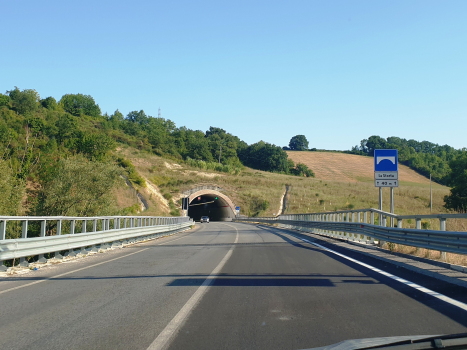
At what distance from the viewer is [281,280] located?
28.9ft

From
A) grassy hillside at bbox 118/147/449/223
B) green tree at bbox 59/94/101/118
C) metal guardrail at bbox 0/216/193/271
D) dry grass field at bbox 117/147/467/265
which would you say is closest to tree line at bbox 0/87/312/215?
green tree at bbox 59/94/101/118

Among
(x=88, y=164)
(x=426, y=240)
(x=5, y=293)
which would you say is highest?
(x=88, y=164)

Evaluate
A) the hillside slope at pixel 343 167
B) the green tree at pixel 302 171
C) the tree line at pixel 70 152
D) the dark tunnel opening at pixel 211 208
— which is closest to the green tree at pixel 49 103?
the tree line at pixel 70 152

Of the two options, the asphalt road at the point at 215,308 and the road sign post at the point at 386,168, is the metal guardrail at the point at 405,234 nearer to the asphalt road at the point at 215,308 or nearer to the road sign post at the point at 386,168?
the asphalt road at the point at 215,308

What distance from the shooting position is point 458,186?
57.0 meters

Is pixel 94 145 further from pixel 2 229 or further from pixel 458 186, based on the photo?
pixel 2 229

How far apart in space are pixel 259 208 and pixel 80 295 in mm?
78039

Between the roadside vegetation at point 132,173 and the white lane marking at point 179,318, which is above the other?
the roadside vegetation at point 132,173

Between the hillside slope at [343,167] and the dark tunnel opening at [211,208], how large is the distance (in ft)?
133

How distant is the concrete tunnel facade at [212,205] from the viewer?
81.3 metres

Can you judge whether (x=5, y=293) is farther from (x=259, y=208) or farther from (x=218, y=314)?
(x=259, y=208)

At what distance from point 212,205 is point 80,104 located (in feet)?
263

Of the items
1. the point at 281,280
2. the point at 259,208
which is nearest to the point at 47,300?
the point at 281,280

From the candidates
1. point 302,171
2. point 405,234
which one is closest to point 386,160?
point 405,234
